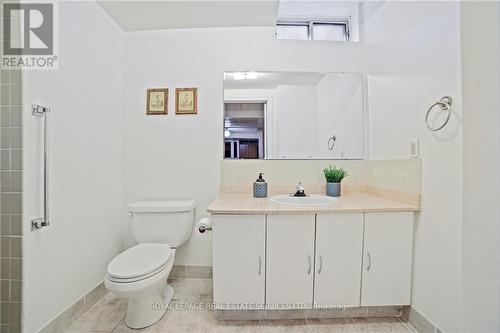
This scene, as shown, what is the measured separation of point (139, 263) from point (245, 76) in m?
1.66

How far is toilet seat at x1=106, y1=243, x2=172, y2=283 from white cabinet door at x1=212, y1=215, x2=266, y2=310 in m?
0.36

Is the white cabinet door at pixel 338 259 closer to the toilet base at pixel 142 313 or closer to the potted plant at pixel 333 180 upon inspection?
the potted plant at pixel 333 180

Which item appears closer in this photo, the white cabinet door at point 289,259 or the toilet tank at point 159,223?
the white cabinet door at point 289,259

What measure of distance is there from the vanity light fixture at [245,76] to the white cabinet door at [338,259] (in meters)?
1.32

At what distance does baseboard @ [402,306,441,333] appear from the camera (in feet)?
4.17

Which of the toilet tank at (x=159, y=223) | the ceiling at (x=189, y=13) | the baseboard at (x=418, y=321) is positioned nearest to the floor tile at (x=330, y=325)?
the baseboard at (x=418, y=321)

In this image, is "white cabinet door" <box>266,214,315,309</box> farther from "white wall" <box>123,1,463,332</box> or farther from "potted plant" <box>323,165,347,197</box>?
"white wall" <box>123,1,463,332</box>

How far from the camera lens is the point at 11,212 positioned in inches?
44.6

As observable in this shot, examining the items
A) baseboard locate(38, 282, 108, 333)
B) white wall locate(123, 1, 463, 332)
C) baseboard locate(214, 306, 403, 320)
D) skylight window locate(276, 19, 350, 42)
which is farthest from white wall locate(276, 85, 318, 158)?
baseboard locate(38, 282, 108, 333)

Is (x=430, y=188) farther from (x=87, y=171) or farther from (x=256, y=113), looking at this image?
(x=87, y=171)

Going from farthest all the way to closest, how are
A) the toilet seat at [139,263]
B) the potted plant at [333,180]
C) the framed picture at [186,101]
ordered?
the framed picture at [186,101] → the potted plant at [333,180] → the toilet seat at [139,263]

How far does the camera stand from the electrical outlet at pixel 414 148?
1386 millimetres

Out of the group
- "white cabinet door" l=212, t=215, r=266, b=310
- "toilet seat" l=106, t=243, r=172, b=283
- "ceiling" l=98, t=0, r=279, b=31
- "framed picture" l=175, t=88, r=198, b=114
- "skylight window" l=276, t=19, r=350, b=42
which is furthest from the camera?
"skylight window" l=276, t=19, r=350, b=42

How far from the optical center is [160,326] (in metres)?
1.40
